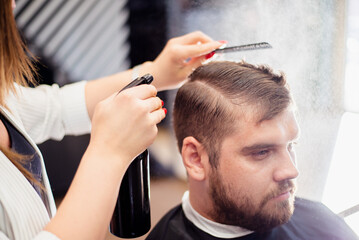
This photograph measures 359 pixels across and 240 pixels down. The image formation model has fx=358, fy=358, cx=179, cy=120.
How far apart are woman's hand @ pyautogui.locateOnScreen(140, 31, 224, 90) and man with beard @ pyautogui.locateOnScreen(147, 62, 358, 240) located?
1.4 inches

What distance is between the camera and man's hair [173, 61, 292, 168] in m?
0.98

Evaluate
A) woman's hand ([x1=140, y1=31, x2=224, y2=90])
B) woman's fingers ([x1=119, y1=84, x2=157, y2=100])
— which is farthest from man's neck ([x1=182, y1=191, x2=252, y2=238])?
woman's fingers ([x1=119, y1=84, x2=157, y2=100])

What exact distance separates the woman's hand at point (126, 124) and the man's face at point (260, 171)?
281 millimetres

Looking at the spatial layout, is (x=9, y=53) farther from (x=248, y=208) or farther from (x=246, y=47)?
(x=248, y=208)

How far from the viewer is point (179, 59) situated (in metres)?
1.14

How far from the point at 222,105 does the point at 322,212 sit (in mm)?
401

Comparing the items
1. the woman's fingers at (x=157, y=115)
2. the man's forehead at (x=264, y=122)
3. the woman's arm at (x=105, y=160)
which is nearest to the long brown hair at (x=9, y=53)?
the woman's arm at (x=105, y=160)

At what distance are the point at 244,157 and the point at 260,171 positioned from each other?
0.19ft

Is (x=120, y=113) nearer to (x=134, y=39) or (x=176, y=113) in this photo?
(x=176, y=113)

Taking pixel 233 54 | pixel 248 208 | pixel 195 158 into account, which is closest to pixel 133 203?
pixel 195 158

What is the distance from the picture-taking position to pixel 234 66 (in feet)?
3.49

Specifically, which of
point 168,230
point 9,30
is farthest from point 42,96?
point 168,230

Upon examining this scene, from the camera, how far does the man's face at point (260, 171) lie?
3.10ft

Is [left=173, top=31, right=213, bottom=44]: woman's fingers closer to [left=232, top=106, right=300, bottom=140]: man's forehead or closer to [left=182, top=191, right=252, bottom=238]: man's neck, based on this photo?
[left=232, top=106, right=300, bottom=140]: man's forehead
